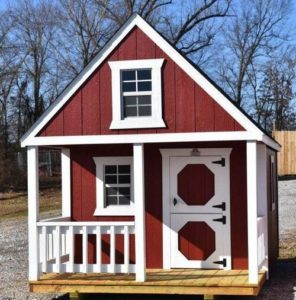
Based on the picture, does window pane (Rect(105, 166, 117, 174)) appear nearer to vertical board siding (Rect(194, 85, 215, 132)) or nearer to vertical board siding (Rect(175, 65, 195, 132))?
vertical board siding (Rect(175, 65, 195, 132))

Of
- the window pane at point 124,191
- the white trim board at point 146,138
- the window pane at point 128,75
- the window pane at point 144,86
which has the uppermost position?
the window pane at point 128,75

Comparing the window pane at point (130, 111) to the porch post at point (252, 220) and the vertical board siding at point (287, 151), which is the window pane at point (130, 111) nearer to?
the porch post at point (252, 220)

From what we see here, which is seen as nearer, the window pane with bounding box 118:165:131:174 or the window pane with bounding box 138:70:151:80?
the window pane with bounding box 138:70:151:80

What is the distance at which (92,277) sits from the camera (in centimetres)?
1075

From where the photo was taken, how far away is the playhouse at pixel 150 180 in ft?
33.9

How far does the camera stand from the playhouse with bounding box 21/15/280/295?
10.3 metres

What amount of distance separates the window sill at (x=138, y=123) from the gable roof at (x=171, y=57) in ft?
2.87

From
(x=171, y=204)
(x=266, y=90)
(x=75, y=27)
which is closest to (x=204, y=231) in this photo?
(x=171, y=204)

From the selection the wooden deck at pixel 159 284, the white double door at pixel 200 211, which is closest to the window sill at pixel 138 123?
the white double door at pixel 200 211

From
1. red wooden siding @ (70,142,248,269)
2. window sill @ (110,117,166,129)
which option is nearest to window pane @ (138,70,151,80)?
window sill @ (110,117,166,129)

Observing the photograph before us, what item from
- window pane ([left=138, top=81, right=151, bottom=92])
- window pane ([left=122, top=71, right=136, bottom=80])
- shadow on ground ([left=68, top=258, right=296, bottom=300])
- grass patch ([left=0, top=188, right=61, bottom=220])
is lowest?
shadow on ground ([left=68, top=258, right=296, bottom=300])

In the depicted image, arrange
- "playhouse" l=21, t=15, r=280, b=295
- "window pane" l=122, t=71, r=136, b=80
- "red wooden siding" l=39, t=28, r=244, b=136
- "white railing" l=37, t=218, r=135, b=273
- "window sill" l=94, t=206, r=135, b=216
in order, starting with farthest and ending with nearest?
"window sill" l=94, t=206, r=135, b=216 < "window pane" l=122, t=71, r=136, b=80 < "white railing" l=37, t=218, r=135, b=273 < "red wooden siding" l=39, t=28, r=244, b=136 < "playhouse" l=21, t=15, r=280, b=295

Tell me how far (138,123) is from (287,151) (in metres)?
31.6

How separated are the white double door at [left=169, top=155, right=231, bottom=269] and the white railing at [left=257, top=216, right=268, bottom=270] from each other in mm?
566
